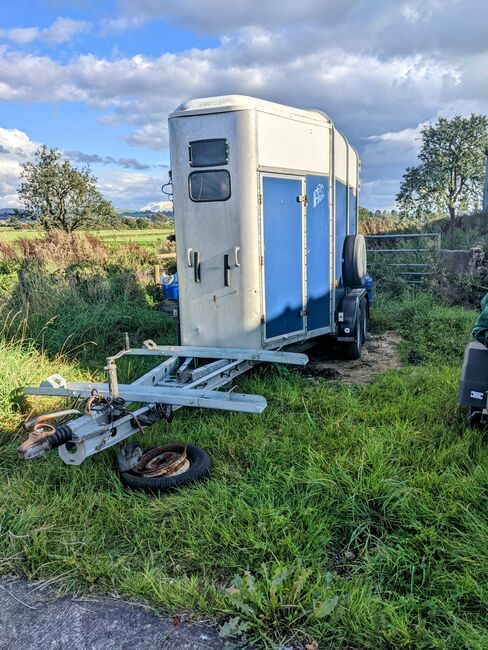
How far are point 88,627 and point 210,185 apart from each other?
3981mm

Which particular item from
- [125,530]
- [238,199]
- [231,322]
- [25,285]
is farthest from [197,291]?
[25,285]

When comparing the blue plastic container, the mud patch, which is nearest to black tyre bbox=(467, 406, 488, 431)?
the mud patch

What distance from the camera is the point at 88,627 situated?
2.32 m

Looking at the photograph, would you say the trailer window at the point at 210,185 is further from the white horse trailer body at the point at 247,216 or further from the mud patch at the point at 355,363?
the mud patch at the point at 355,363

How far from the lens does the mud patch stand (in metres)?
5.84

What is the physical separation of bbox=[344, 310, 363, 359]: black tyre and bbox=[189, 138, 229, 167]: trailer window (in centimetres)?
275

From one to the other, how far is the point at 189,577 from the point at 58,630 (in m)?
0.67

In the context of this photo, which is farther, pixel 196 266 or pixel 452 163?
pixel 452 163

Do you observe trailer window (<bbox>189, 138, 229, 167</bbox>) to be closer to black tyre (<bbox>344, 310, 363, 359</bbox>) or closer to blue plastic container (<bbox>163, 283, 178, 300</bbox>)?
black tyre (<bbox>344, 310, 363, 359</bbox>)

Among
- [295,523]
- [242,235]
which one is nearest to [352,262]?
[242,235]

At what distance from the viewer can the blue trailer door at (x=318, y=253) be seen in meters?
5.73

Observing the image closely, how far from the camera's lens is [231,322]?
17.1 feet

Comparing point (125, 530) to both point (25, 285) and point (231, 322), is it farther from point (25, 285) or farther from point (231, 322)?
point (25, 285)

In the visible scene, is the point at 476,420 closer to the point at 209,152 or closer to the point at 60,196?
the point at 209,152
